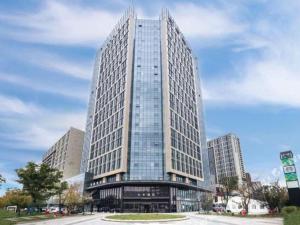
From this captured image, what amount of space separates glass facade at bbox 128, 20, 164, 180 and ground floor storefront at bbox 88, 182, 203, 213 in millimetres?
3279

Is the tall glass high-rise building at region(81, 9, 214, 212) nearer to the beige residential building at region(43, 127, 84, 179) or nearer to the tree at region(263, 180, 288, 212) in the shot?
the beige residential building at region(43, 127, 84, 179)

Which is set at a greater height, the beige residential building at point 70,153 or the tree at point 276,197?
the beige residential building at point 70,153

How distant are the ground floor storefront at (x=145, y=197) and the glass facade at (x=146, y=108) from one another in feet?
10.8

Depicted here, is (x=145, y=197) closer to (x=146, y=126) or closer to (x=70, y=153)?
(x=146, y=126)

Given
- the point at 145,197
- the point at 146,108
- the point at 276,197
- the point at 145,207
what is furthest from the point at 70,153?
the point at 276,197

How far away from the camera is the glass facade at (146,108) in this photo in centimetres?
8212

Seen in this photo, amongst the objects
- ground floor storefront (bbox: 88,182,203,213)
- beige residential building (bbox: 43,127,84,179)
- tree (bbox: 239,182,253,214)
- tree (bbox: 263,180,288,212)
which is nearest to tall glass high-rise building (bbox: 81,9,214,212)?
ground floor storefront (bbox: 88,182,203,213)

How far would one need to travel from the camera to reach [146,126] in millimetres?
86938

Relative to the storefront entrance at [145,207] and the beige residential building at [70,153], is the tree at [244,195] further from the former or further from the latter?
the beige residential building at [70,153]

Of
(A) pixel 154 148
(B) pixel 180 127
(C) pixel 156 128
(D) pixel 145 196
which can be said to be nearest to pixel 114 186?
(D) pixel 145 196

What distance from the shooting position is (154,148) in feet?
275

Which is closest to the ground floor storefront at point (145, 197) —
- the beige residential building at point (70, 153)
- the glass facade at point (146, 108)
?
the glass facade at point (146, 108)

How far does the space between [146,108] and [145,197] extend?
2900 cm

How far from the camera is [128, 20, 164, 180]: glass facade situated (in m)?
82.1
